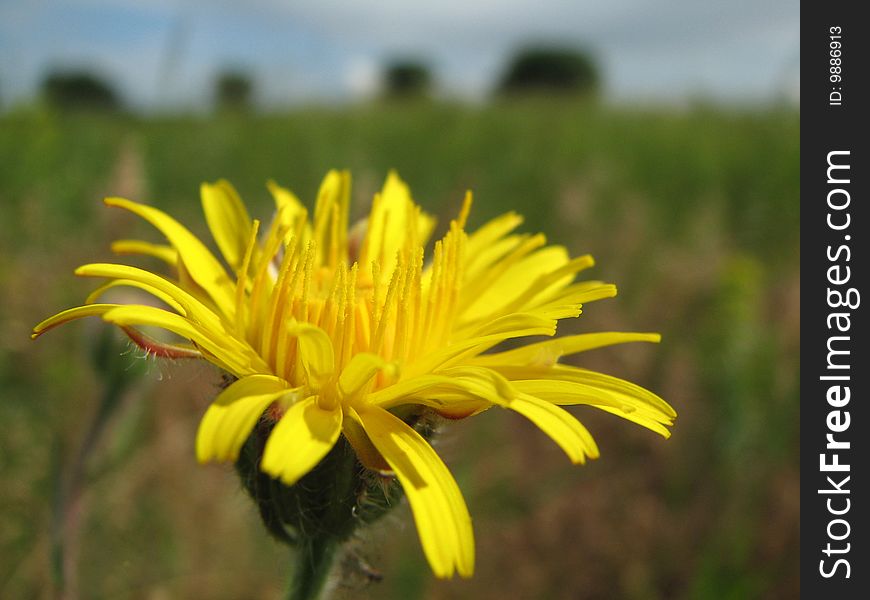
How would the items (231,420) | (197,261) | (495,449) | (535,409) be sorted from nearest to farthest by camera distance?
(231,420)
(535,409)
(197,261)
(495,449)

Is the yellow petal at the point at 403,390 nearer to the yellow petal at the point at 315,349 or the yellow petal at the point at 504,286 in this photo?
the yellow petal at the point at 315,349

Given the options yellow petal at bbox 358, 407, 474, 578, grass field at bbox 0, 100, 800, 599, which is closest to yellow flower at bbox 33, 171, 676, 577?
yellow petal at bbox 358, 407, 474, 578

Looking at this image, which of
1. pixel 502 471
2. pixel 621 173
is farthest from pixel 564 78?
pixel 502 471

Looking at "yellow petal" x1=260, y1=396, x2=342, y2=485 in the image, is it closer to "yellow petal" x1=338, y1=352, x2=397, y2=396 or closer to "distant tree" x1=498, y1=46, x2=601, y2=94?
"yellow petal" x1=338, y1=352, x2=397, y2=396

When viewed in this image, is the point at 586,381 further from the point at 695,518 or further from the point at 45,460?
the point at 45,460

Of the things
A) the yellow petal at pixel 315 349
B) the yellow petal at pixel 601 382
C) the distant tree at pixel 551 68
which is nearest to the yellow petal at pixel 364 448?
the yellow petal at pixel 315 349

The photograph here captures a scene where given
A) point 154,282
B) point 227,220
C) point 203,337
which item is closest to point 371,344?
point 203,337

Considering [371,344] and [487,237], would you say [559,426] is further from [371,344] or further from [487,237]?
[487,237]
